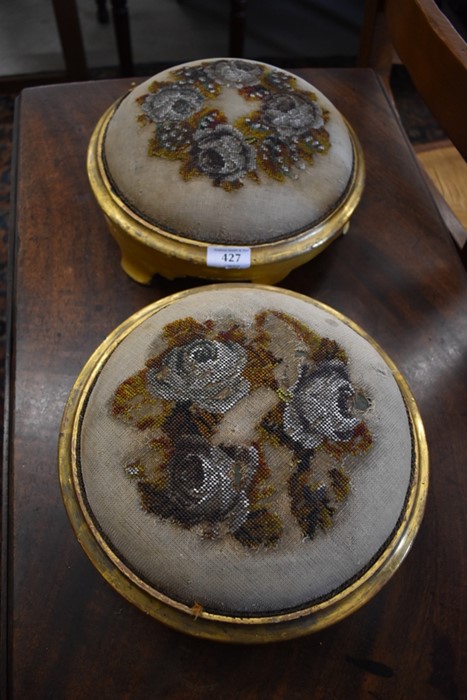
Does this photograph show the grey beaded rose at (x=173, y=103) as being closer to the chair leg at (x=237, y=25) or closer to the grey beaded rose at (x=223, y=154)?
the grey beaded rose at (x=223, y=154)

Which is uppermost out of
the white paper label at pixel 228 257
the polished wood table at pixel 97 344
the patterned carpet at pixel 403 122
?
the white paper label at pixel 228 257

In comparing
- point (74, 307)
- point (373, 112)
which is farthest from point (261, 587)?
point (373, 112)

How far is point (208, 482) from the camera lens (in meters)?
0.68

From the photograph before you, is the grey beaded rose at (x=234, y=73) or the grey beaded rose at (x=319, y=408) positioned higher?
the grey beaded rose at (x=234, y=73)

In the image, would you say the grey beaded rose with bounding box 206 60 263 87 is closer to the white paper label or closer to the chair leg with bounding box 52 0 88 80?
the white paper label

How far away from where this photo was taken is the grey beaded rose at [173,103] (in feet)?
3.31

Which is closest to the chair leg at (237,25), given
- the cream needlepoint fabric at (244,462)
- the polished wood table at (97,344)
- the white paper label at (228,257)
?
the polished wood table at (97,344)

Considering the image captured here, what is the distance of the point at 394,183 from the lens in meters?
1.26

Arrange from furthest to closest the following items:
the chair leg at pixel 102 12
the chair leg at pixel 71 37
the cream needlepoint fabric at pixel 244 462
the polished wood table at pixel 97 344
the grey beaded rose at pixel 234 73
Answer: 1. the chair leg at pixel 102 12
2. the chair leg at pixel 71 37
3. the grey beaded rose at pixel 234 73
4. the polished wood table at pixel 97 344
5. the cream needlepoint fabric at pixel 244 462

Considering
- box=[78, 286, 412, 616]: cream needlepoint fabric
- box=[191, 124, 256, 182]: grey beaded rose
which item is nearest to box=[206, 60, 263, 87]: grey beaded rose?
box=[191, 124, 256, 182]: grey beaded rose

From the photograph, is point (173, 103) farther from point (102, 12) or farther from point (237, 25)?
point (102, 12)

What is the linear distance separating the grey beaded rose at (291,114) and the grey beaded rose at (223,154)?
8 cm

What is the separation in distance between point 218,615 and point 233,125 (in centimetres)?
75

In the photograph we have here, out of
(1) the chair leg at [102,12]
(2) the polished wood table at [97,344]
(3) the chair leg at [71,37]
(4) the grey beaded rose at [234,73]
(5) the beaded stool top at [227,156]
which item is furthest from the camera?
(1) the chair leg at [102,12]
